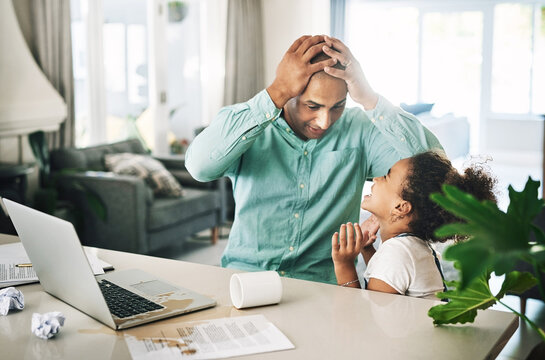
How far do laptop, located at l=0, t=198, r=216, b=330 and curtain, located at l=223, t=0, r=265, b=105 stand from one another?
5395 millimetres

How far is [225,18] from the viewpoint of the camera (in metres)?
6.75

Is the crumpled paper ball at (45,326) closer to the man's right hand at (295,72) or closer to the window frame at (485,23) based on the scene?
the man's right hand at (295,72)

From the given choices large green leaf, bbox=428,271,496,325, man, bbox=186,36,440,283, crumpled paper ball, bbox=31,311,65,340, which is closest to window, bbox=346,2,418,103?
man, bbox=186,36,440,283

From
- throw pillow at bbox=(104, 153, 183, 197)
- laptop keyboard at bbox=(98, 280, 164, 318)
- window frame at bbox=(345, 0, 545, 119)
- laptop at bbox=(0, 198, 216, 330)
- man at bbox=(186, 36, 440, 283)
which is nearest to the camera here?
laptop at bbox=(0, 198, 216, 330)

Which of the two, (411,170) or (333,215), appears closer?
(411,170)

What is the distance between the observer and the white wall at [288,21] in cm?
761

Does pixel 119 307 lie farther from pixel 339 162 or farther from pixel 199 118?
pixel 199 118

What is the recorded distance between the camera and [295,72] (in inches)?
68.4

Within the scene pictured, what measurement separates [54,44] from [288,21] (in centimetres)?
368

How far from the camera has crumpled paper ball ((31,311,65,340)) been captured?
3.87 feet

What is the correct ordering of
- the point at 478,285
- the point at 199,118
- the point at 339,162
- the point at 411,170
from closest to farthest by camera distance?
the point at 478,285 < the point at 411,170 < the point at 339,162 < the point at 199,118

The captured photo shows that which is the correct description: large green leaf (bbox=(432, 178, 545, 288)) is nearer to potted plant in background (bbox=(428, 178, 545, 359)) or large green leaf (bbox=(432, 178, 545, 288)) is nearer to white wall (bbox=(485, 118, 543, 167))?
potted plant in background (bbox=(428, 178, 545, 359))

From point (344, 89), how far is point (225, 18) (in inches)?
205

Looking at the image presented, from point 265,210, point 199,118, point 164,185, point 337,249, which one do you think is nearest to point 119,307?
point 337,249
